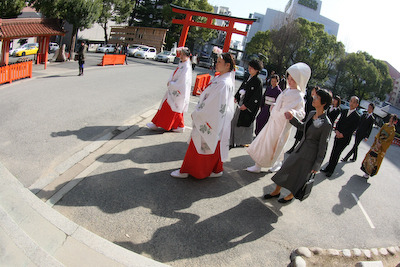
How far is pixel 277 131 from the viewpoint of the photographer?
504 cm

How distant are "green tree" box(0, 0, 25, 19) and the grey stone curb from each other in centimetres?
1449

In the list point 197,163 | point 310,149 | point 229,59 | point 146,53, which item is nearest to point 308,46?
point 146,53

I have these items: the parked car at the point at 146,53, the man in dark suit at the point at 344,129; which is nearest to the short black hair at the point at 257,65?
the man in dark suit at the point at 344,129

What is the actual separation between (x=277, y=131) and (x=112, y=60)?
17914mm

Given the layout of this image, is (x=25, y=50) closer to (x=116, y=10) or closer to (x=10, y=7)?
(x=116, y=10)

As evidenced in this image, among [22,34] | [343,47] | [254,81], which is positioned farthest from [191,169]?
[343,47]

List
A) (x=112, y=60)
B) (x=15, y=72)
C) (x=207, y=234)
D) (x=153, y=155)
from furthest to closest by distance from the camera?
(x=112, y=60), (x=15, y=72), (x=153, y=155), (x=207, y=234)

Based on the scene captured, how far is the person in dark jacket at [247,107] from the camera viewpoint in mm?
5512

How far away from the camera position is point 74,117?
682 cm

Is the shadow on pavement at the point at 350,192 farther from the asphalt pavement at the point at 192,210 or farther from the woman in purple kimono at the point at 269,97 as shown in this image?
the woman in purple kimono at the point at 269,97

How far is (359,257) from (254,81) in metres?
3.32

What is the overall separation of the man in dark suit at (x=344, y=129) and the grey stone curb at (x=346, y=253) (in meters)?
2.48

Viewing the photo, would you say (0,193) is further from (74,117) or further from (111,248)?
(74,117)

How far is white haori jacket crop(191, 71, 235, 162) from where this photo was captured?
14.1 ft
